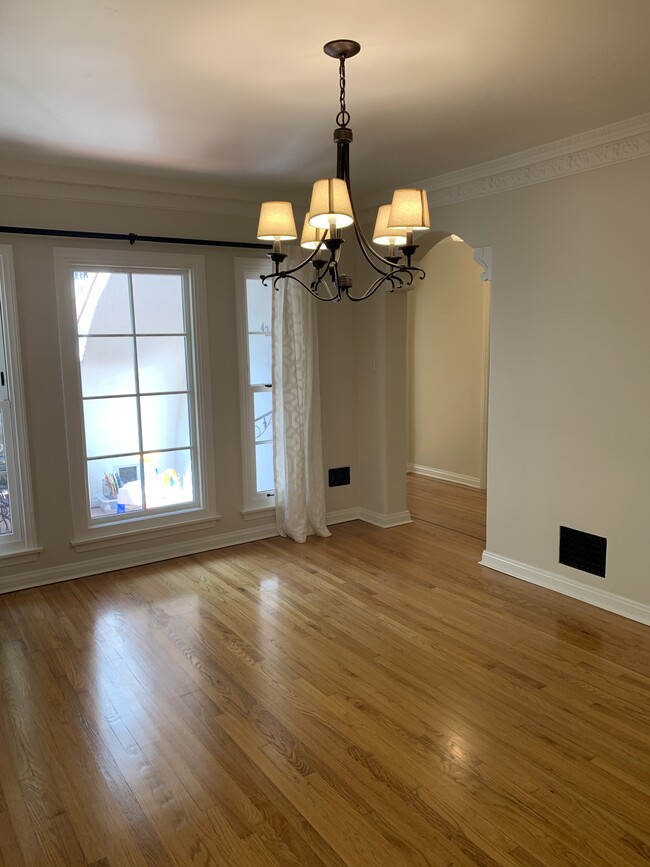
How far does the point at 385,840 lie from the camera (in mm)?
1930

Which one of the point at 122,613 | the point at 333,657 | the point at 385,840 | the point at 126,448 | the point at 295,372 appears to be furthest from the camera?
the point at 295,372

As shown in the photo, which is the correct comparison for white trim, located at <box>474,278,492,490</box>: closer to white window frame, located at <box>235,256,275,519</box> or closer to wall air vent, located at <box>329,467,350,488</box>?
wall air vent, located at <box>329,467,350,488</box>

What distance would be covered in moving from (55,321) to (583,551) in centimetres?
348

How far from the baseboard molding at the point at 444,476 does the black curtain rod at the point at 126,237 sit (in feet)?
11.0

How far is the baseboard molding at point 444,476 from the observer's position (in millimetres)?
6656

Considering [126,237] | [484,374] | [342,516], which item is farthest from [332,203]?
[484,374]

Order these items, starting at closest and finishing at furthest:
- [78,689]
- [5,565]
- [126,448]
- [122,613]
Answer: [78,689] < [122,613] < [5,565] < [126,448]

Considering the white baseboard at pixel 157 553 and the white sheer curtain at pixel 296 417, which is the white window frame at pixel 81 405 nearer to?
the white baseboard at pixel 157 553

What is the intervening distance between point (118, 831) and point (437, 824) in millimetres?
1004

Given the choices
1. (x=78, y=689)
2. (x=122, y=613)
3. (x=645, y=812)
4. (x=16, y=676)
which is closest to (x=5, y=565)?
(x=122, y=613)

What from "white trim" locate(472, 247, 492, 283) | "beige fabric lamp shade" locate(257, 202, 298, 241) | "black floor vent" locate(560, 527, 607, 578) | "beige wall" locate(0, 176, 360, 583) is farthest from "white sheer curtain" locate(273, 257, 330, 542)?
"beige fabric lamp shade" locate(257, 202, 298, 241)

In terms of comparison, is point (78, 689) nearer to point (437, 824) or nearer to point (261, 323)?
point (437, 824)

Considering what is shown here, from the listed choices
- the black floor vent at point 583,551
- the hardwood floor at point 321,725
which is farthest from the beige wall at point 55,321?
the black floor vent at point 583,551

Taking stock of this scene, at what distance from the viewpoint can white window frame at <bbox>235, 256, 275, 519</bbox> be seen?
15.2ft
